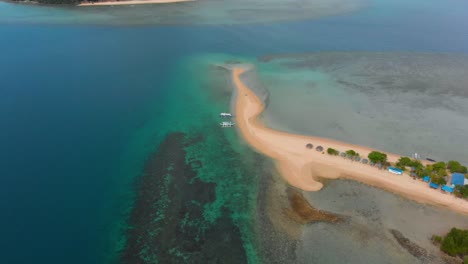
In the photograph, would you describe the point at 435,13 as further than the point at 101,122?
Yes

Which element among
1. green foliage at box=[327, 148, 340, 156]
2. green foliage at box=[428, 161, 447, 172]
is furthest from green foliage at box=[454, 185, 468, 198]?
green foliage at box=[327, 148, 340, 156]

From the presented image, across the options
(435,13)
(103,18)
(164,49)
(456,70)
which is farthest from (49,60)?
(435,13)

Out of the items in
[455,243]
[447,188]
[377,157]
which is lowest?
[455,243]

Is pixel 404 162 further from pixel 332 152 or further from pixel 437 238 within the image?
pixel 437 238

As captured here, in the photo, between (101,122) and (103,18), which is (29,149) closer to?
(101,122)

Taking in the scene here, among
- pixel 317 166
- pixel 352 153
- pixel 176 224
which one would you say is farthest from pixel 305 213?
pixel 176 224

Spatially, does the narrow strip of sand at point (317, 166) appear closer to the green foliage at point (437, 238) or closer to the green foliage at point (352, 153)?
the green foliage at point (352, 153)

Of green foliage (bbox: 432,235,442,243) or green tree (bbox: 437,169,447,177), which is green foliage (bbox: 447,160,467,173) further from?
green foliage (bbox: 432,235,442,243)
